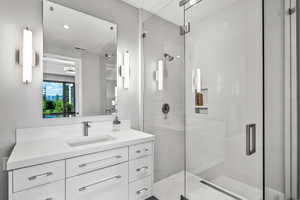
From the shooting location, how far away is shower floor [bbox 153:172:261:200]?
1.77 metres

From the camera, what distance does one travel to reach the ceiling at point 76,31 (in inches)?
63.1

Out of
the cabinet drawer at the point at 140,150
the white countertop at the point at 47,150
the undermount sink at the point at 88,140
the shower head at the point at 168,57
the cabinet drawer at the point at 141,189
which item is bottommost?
A: the cabinet drawer at the point at 141,189

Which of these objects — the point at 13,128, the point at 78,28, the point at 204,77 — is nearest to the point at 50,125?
the point at 13,128

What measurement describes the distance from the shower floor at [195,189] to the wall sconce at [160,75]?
4.26 feet

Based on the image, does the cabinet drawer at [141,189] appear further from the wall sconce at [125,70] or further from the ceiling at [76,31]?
the ceiling at [76,31]

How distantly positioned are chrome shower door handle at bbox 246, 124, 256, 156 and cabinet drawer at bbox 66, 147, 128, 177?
4.28 ft

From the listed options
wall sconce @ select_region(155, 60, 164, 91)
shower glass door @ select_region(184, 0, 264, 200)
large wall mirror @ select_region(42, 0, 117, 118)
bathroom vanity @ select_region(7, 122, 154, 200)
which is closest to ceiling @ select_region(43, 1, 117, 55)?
large wall mirror @ select_region(42, 0, 117, 118)

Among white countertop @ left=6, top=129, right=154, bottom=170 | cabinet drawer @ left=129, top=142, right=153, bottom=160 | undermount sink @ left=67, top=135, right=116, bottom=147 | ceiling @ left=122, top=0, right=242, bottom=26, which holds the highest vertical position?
ceiling @ left=122, top=0, right=242, bottom=26

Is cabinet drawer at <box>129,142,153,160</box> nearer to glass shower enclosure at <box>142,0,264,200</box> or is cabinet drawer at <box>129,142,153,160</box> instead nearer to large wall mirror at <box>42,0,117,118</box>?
glass shower enclosure at <box>142,0,264,200</box>

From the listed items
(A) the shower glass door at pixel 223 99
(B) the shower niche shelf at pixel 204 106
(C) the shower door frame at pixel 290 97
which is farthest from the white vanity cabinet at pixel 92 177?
(C) the shower door frame at pixel 290 97

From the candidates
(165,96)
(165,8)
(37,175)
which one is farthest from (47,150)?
(165,8)

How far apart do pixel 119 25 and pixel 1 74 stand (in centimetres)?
144

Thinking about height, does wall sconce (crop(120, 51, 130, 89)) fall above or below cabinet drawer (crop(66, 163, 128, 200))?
above

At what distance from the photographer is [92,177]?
1318 millimetres
